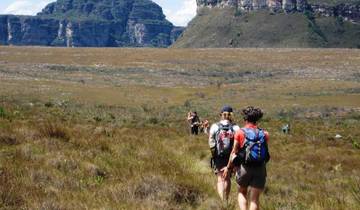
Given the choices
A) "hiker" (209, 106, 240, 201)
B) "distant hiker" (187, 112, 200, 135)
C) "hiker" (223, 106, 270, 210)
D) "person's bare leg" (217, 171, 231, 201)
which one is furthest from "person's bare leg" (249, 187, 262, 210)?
"distant hiker" (187, 112, 200, 135)

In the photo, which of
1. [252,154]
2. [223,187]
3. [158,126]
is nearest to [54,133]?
[223,187]

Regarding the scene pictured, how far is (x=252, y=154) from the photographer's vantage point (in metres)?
7.90

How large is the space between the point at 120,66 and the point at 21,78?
20.1 meters

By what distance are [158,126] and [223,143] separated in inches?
827

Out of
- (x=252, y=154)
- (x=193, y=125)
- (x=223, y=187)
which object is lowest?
(x=193, y=125)

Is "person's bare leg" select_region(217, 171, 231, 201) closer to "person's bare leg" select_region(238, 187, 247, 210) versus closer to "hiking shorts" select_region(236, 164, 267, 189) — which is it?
"person's bare leg" select_region(238, 187, 247, 210)

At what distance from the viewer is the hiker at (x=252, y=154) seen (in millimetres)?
7898

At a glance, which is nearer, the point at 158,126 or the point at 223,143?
the point at 223,143

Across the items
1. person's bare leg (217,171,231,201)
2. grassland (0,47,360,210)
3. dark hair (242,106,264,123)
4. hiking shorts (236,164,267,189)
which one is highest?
dark hair (242,106,264,123)

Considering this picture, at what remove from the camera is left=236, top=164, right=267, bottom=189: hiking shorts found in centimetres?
813

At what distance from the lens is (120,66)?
76438mm

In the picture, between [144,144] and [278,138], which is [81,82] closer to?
[278,138]

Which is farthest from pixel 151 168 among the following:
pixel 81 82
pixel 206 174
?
pixel 81 82

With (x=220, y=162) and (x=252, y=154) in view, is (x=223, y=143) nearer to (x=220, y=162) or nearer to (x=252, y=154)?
(x=220, y=162)
